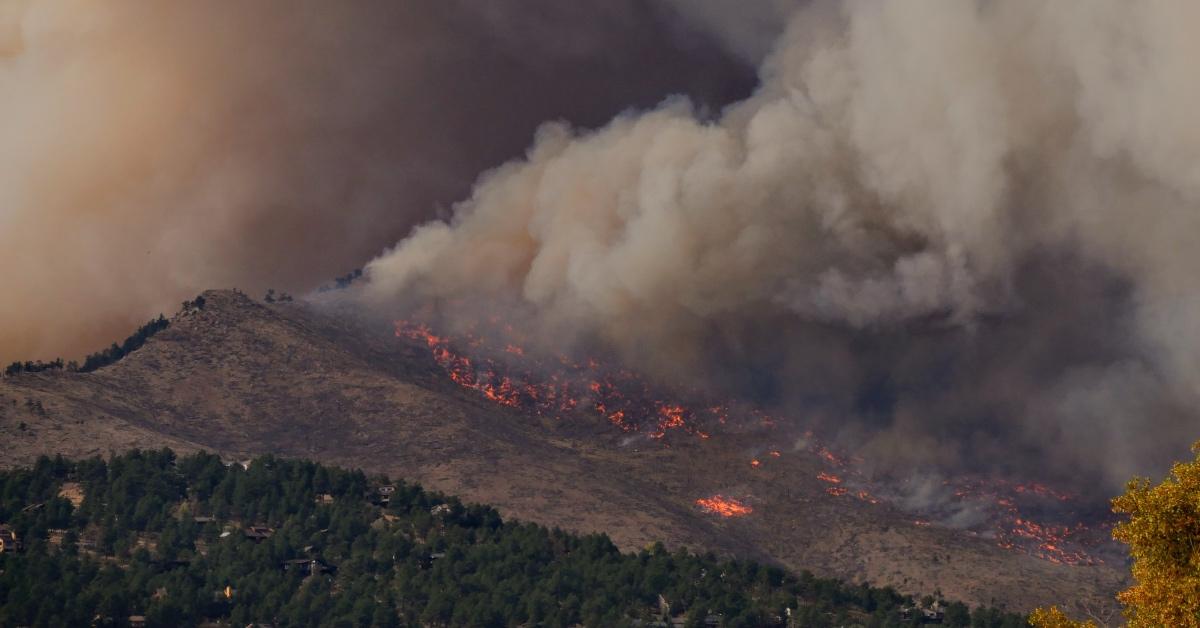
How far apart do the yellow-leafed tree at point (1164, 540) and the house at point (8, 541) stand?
15089cm

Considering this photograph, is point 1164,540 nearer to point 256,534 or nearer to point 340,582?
point 340,582

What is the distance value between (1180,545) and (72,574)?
138410 millimetres

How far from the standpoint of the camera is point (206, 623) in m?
171

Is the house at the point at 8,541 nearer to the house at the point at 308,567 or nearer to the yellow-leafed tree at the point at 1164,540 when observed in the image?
the house at the point at 308,567

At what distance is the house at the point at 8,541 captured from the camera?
182500 mm

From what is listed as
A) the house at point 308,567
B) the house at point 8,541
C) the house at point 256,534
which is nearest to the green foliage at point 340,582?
the house at point 308,567

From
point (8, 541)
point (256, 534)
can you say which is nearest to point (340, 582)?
point (256, 534)

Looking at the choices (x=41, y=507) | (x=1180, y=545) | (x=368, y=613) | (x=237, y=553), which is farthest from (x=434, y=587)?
(x=1180, y=545)

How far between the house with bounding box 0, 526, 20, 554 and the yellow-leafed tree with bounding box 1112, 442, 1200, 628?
150889mm

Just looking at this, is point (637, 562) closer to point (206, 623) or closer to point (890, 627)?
point (890, 627)

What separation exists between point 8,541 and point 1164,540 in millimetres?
155660

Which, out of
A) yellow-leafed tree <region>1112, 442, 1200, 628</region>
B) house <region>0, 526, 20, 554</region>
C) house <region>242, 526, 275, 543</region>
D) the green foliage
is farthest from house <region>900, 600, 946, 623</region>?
yellow-leafed tree <region>1112, 442, 1200, 628</region>

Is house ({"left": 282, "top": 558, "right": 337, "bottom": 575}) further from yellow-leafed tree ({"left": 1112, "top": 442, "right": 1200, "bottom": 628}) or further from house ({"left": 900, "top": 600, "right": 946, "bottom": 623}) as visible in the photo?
yellow-leafed tree ({"left": 1112, "top": 442, "right": 1200, "bottom": 628})

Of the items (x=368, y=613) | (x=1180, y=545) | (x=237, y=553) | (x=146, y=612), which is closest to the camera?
(x=1180, y=545)
